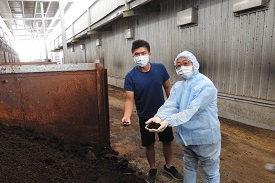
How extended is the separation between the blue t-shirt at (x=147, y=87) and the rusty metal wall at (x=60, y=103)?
818 millimetres

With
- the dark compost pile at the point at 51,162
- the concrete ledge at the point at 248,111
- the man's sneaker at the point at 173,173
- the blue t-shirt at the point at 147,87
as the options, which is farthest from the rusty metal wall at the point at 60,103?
the concrete ledge at the point at 248,111

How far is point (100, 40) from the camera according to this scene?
16.2 m

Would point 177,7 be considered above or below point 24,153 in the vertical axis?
above

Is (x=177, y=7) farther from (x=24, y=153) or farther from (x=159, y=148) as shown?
(x=24, y=153)

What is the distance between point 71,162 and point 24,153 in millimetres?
542

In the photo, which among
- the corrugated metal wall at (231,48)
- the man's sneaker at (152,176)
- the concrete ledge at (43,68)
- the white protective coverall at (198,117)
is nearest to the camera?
the white protective coverall at (198,117)

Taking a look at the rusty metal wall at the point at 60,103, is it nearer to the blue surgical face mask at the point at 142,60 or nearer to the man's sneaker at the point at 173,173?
the blue surgical face mask at the point at 142,60

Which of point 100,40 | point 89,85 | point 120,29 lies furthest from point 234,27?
point 100,40

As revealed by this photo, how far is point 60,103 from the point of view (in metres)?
3.46

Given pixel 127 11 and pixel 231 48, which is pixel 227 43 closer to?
pixel 231 48

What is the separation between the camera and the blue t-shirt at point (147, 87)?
9.48 feet

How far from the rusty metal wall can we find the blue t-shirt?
2.68 feet

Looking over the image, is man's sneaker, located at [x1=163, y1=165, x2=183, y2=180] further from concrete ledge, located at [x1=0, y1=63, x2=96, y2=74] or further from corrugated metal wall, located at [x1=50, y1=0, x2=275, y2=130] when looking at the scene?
corrugated metal wall, located at [x1=50, y1=0, x2=275, y2=130]

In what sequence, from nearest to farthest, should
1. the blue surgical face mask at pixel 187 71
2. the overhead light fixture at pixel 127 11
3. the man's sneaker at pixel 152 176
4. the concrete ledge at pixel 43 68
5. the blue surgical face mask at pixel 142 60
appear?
the blue surgical face mask at pixel 187 71
the blue surgical face mask at pixel 142 60
the man's sneaker at pixel 152 176
the concrete ledge at pixel 43 68
the overhead light fixture at pixel 127 11
